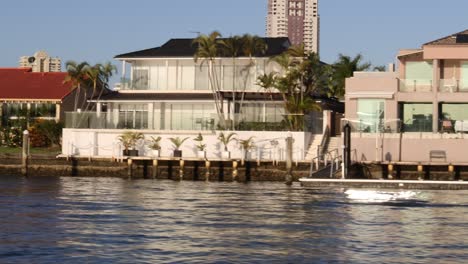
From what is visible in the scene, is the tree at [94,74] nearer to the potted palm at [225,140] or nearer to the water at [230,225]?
the potted palm at [225,140]

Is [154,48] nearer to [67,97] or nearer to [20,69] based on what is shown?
[67,97]

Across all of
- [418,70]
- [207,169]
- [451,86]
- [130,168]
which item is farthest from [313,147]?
[130,168]

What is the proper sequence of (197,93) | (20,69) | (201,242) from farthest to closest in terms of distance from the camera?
1. (20,69)
2. (197,93)
3. (201,242)

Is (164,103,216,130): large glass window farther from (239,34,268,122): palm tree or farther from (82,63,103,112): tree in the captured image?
(82,63,103,112): tree

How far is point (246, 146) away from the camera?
241 ft

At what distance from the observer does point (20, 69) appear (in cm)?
10006

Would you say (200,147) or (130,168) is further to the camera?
(200,147)

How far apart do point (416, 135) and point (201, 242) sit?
122 feet

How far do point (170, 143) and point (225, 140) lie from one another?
4.74 meters

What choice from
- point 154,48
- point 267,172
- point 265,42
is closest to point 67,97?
point 154,48

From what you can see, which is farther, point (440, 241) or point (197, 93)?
point (197, 93)

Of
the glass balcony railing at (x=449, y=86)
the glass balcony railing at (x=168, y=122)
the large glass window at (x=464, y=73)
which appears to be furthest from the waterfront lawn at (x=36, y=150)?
the large glass window at (x=464, y=73)

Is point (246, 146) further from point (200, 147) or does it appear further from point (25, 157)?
point (25, 157)

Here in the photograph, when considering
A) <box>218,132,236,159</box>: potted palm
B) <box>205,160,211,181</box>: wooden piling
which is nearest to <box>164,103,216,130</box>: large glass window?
<box>218,132,236,159</box>: potted palm
